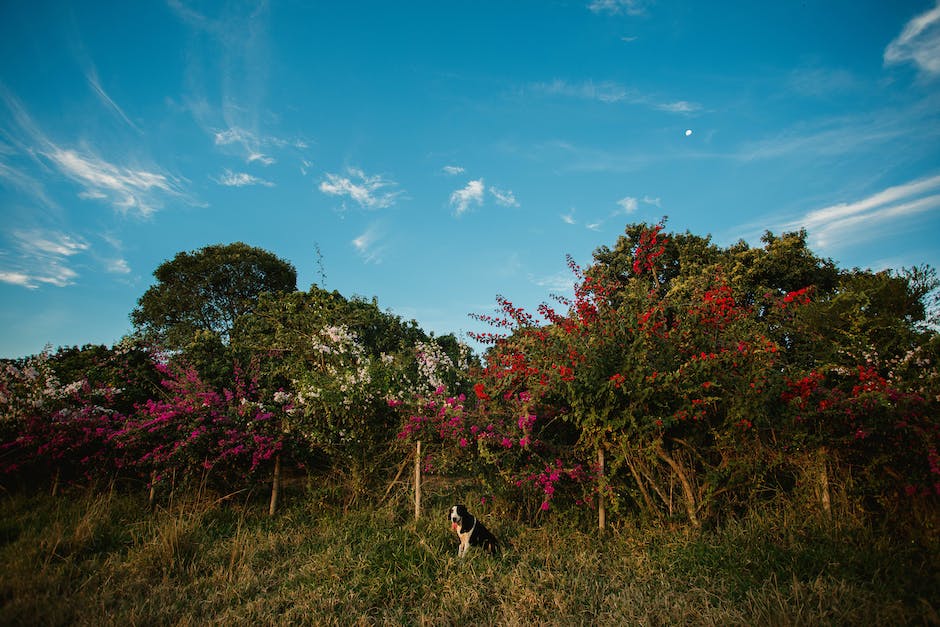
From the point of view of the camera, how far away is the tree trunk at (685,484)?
13.9ft

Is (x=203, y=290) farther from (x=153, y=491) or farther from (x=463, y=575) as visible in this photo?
(x=463, y=575)

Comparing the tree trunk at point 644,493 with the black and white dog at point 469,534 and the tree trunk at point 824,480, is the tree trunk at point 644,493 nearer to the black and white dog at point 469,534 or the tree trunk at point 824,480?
the tree trunk at point 824,480

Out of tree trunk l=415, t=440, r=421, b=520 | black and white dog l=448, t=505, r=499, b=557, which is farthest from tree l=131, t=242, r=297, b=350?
black and white dog l=448, t=505, r=499, b=557

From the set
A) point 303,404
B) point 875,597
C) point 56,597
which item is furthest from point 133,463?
point 875,597

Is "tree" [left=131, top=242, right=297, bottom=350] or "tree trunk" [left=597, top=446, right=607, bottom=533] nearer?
"tree trunk" [left=597, top=446, right=607, bottom=533]

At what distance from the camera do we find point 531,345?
525 cm

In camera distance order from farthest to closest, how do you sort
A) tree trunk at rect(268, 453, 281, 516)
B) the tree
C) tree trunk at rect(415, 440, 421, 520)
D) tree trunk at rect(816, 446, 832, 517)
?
the tree, tree trunk at rect(268, 453, 281, 516), tree trunk at rect(415, 440, 421, 520), tree trunk at rect(816, 446, 832, 517)

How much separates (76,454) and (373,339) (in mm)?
5793

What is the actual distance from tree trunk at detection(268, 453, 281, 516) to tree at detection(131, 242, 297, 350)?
14346 millimetres

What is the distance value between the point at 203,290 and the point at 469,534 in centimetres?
1988

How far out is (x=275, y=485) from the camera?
5.62 metres

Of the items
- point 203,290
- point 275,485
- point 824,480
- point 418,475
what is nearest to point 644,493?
point 824,480

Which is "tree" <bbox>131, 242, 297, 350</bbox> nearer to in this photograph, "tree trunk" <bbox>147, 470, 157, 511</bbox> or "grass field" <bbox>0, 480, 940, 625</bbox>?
"tree trunk" <bbox>147, 470, 157, 511</bbox>

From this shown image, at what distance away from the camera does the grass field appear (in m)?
2.80
